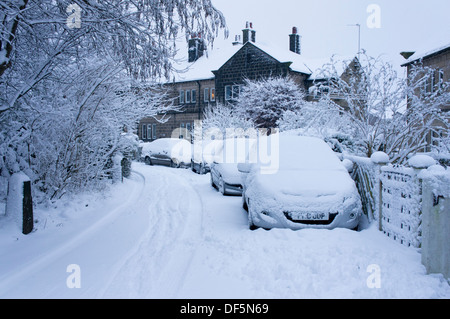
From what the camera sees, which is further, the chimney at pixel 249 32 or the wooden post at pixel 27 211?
the chimney at pixel 249 32

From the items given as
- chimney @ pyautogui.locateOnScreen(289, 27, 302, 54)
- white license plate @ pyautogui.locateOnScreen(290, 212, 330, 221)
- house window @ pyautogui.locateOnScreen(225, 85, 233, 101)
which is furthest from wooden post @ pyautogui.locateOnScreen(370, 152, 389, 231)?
chimney @ pyautogui.locateOnScreen(289, 27, 302, 54)

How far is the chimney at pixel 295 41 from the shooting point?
38.4 m

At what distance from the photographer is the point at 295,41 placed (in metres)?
38.4

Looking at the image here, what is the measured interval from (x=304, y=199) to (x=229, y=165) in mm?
5549

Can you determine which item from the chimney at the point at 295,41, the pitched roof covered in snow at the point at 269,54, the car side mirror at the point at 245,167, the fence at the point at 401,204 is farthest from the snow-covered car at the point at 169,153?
the chimney at the point at 295,41

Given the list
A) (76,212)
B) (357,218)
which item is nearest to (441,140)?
(357,218)

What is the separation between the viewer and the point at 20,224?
22.9ft

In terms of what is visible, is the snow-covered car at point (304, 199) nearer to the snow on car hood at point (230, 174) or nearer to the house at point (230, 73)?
the snow on car hood at point (230, 174)

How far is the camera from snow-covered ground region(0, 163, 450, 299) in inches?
175

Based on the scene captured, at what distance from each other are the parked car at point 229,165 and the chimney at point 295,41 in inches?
1075

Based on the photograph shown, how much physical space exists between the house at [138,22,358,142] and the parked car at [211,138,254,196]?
14334 mm

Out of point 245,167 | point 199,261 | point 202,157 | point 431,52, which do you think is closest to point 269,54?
point 431,52

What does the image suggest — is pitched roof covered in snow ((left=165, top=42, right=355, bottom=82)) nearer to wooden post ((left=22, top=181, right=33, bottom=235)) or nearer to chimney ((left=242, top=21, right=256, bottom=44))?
chimney ((left=242, top=21, right=256, bottom=44))
